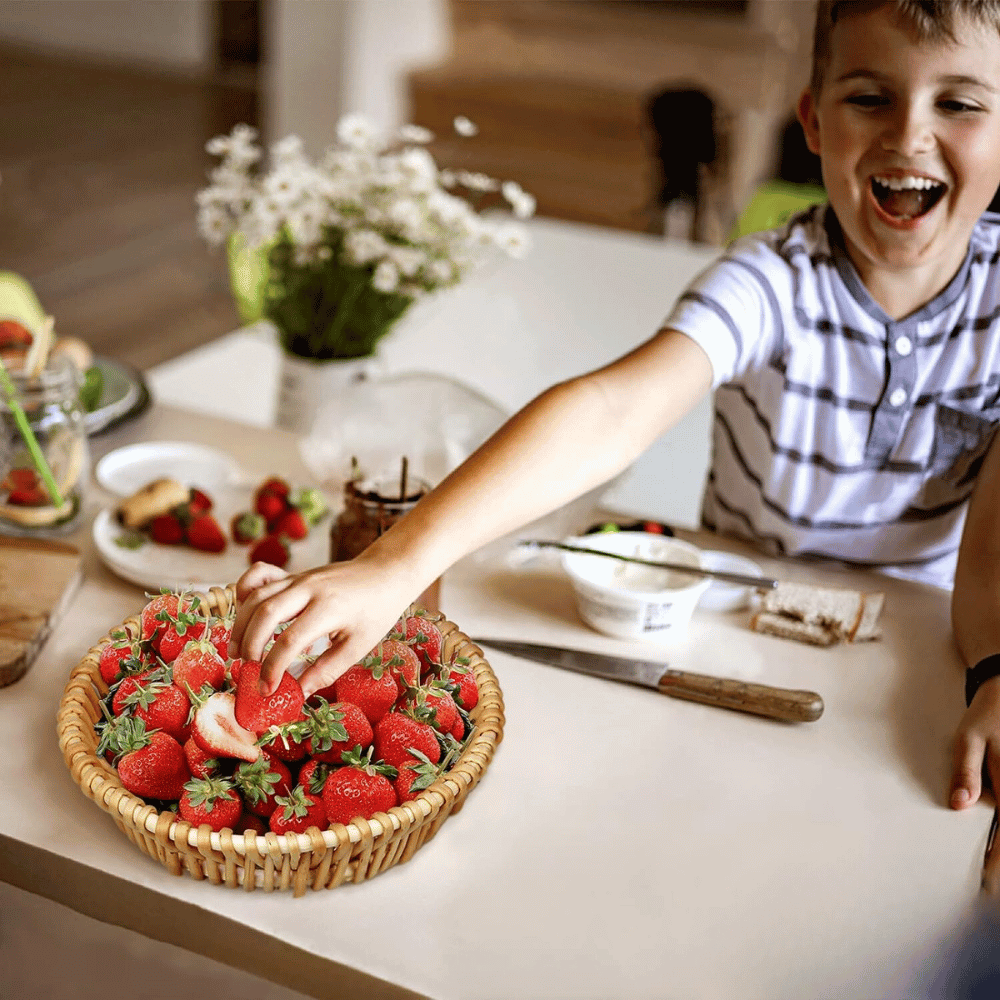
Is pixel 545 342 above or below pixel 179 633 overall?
below

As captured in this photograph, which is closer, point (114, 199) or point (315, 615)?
point (315, 615)

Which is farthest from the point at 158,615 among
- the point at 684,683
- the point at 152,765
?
the point at 684,683

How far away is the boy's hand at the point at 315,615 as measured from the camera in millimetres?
778

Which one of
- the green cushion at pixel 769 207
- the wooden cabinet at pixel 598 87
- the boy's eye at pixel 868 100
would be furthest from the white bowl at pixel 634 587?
the wooden cabinet at pixel 598 87

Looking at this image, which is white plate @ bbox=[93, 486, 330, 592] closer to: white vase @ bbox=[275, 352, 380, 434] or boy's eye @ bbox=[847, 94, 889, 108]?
white vase @ bbox=[275, 352, 380, 434]

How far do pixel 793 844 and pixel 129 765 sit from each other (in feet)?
1.62

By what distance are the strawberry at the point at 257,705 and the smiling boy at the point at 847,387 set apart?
0.03 meters

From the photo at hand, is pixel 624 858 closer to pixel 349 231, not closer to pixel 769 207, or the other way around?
pixel 349 231

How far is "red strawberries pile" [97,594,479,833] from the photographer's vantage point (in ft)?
2.63

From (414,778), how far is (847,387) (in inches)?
30.2

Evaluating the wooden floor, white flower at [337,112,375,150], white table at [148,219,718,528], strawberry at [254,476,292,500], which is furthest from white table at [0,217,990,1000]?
the wooden floor

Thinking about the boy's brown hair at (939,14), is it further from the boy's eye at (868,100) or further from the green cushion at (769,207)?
the green cushion at (769,207)

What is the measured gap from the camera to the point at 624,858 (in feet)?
2.91

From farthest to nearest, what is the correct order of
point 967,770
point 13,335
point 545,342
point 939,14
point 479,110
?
1. point 479,110
2. point 545,342
3. point 13,335
4. point 939,14
5. point 967,770
